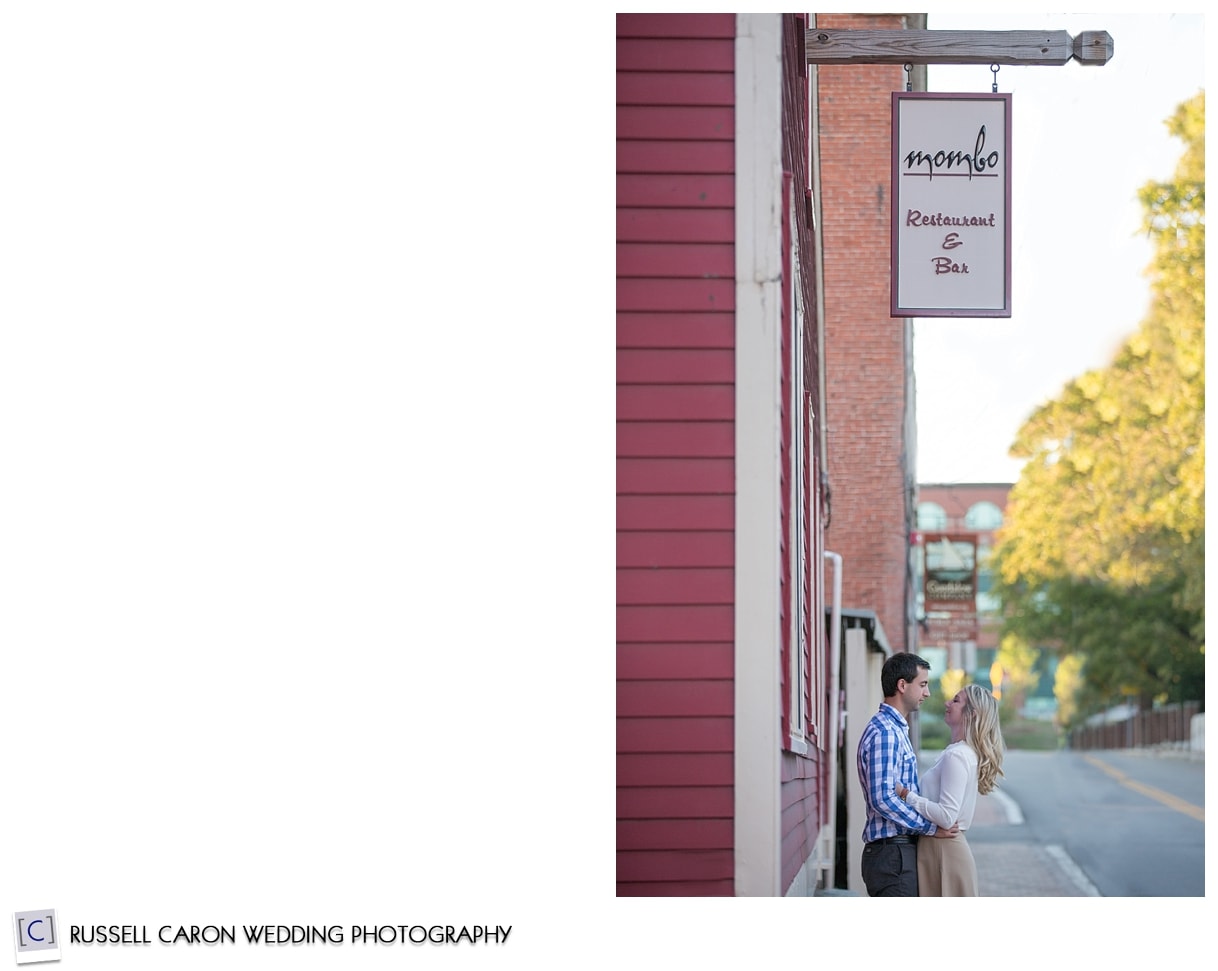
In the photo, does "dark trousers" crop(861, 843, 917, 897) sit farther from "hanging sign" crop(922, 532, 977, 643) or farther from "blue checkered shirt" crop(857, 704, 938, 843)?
"hanging sign" crop(922, 532, 977, 643)

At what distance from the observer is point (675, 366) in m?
4.71

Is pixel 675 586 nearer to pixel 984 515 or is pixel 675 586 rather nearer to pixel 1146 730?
pixel 1146 730

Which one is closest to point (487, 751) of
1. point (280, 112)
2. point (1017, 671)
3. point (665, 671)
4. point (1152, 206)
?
point (665, 671)

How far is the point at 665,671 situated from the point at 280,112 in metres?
1.85

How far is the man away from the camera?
17.7ft

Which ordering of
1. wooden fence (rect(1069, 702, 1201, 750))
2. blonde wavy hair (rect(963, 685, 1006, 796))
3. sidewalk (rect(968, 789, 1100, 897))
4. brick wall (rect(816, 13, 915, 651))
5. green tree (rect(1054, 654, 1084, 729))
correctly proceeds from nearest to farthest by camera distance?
blonde wavy hair (rect(963, 685, 1006, 796)), sidewalk (rect(968, 789, 1100, 897)), brick wall (rect(816, 13, 915, 651)), wooden fence (rect(1069, 702, 1201, 750)), green tree (rect(1054, 654, 1084, 729))

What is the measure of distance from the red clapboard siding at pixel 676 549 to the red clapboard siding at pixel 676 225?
84 cm

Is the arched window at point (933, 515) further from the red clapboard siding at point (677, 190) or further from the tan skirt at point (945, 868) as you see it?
the red clapboard siding at point (677, 190)

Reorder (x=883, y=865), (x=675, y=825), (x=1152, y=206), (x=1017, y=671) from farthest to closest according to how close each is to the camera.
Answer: (x=1017, y=671), (x=1152, y=206), (x=883, y=865), (x=675, y=825)

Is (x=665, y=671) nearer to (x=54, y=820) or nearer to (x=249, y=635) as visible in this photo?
(x=249, y=635)

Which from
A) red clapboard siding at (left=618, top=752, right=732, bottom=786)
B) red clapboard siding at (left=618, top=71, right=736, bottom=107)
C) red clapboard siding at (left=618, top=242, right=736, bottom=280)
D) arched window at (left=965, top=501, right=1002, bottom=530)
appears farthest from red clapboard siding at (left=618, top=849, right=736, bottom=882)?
arched window at (left=965, top=501, right=1002, bottom=530)

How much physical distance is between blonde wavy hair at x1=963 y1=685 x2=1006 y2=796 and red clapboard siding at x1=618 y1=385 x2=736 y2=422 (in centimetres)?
147

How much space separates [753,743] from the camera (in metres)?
4.64

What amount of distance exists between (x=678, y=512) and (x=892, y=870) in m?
1.59
